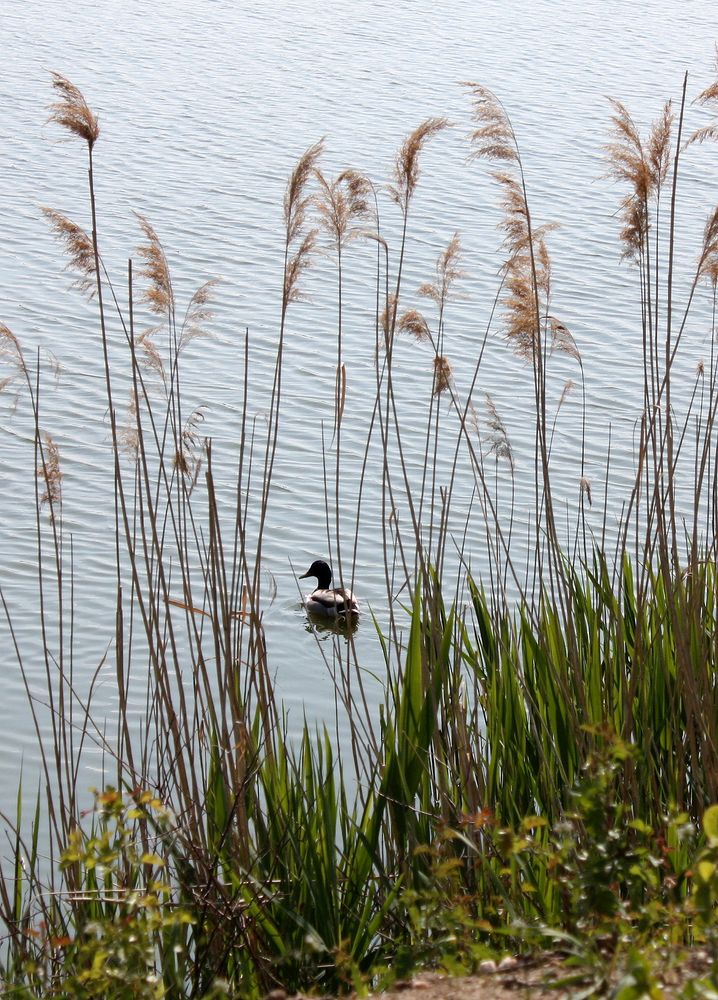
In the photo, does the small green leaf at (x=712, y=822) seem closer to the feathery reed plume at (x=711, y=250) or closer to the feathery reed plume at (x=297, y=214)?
the feathery reed plume at (x=297, y=214)

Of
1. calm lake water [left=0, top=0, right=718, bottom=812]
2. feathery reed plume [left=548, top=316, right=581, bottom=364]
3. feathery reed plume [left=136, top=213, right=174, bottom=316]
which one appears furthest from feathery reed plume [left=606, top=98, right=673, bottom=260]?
calm lake water [left=0, top=0, right=718, bottom=812]

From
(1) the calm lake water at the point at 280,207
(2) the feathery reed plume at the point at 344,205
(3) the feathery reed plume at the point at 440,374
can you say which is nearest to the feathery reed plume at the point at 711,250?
(3) the feathery reed plume at the point at 440,374

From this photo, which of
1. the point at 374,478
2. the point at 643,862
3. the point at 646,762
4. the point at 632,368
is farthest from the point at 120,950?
the point at 632,368

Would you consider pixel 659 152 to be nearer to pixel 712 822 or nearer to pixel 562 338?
pixel 562 338

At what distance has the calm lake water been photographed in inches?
348

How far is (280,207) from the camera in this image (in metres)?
15.1

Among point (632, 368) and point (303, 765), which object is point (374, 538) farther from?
point (303, 765)

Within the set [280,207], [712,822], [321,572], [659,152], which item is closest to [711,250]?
[659,152]

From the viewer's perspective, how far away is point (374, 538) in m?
8.93

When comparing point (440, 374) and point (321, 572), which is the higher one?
point (440, 374)

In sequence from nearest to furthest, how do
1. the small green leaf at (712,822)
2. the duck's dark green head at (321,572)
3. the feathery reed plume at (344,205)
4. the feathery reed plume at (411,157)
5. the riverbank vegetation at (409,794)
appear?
the small green leaf at (712,822), the riverbank vegetation at (409,794), the feathery reed plume at (411,157), the feathery reed plume at (344,205), the duck's dark green head at (321,572)

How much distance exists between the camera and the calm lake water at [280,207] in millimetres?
8836

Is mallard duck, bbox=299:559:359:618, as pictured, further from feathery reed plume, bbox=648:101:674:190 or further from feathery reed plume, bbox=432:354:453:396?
feathery reed plume, bbox=648:101:674:190

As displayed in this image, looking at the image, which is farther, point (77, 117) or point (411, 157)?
point (411, 157)
